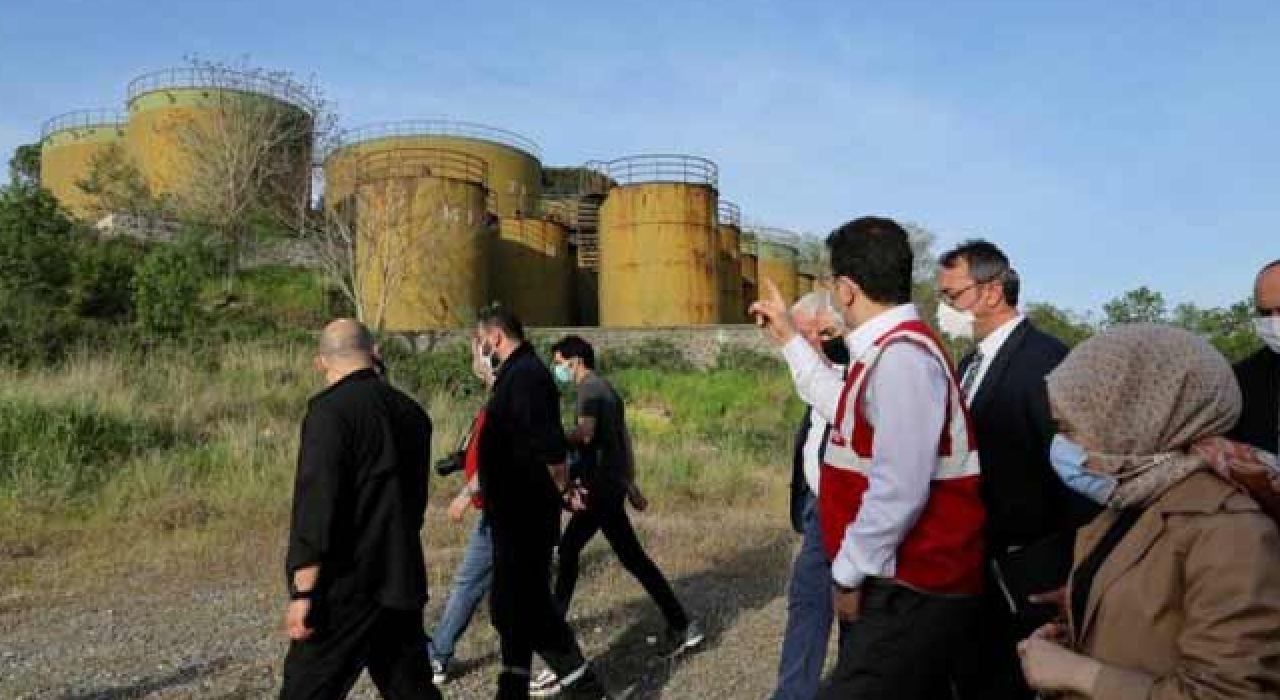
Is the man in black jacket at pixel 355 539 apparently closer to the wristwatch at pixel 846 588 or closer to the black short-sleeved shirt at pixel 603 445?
the wristwatch at pixel 846 588

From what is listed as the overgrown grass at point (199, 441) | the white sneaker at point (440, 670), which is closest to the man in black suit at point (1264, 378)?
the white sneaker at point (440, 670)

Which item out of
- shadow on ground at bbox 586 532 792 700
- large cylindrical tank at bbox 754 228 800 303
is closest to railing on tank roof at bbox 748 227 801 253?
large cylindrical tank at bbox 754 228 800 303

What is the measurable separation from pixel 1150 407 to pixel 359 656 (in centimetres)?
272

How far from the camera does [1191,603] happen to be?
66.6 inches

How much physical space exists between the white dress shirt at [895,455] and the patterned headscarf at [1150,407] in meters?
0.77

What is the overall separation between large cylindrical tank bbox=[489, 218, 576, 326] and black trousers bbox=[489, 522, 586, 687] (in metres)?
27.0

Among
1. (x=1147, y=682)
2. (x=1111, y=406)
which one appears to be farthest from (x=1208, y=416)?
(x=1147, y=682)

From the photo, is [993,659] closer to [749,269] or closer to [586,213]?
[586,213]

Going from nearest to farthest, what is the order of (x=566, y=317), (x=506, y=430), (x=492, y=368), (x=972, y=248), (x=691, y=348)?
1. (x=972, y=248)
2. (x=506, y=430)
3. (x=492, y=368)
4. (x=691, y=348)
5. (x=566, y=317)

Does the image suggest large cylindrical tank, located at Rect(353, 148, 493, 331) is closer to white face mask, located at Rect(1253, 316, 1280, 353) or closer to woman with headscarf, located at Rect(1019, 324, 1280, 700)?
white face mask, located at Rect(1253, 316, 1280, 353)

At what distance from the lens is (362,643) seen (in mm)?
3498

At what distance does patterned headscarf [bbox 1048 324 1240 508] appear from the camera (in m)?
1.78

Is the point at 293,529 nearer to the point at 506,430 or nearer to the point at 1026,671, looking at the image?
the point at 506,430

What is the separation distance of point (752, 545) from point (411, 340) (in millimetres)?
17490
